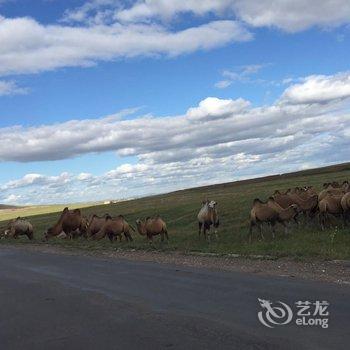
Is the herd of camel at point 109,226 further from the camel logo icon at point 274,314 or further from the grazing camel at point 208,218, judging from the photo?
the camel logo icon at point 274,314

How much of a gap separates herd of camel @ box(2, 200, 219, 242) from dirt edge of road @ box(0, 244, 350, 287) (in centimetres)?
352

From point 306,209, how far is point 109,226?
378 inches

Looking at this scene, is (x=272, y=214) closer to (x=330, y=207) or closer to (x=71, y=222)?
(x=330, y=207)

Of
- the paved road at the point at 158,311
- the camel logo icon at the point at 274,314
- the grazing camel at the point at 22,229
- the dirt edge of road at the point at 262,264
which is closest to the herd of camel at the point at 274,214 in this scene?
the dirt edge of road at the point at 262,264

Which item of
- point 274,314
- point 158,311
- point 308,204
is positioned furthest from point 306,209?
point 274,314

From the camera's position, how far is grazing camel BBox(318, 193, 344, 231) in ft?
69.1

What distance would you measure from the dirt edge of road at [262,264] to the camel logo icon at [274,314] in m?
2.62

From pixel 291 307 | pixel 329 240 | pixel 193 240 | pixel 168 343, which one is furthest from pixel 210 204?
pixel 168 343

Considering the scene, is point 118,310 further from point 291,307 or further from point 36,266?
point 36,266

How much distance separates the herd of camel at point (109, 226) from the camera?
2442 cm

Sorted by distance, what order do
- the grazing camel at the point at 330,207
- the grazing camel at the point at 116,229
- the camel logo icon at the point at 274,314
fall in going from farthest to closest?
the grazing camel at the point at 116,229 < the grazing camel at the point at 330,207 < the camel logo icon at the point at 274,314

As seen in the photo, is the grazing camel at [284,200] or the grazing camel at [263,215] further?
the grazing camel at [284,200]

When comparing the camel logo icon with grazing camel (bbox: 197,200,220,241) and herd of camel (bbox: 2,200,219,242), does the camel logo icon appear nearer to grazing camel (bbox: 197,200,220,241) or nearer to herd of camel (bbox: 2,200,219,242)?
grazing camel (bbox: 197,200,220,241)

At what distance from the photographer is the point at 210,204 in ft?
80.4
